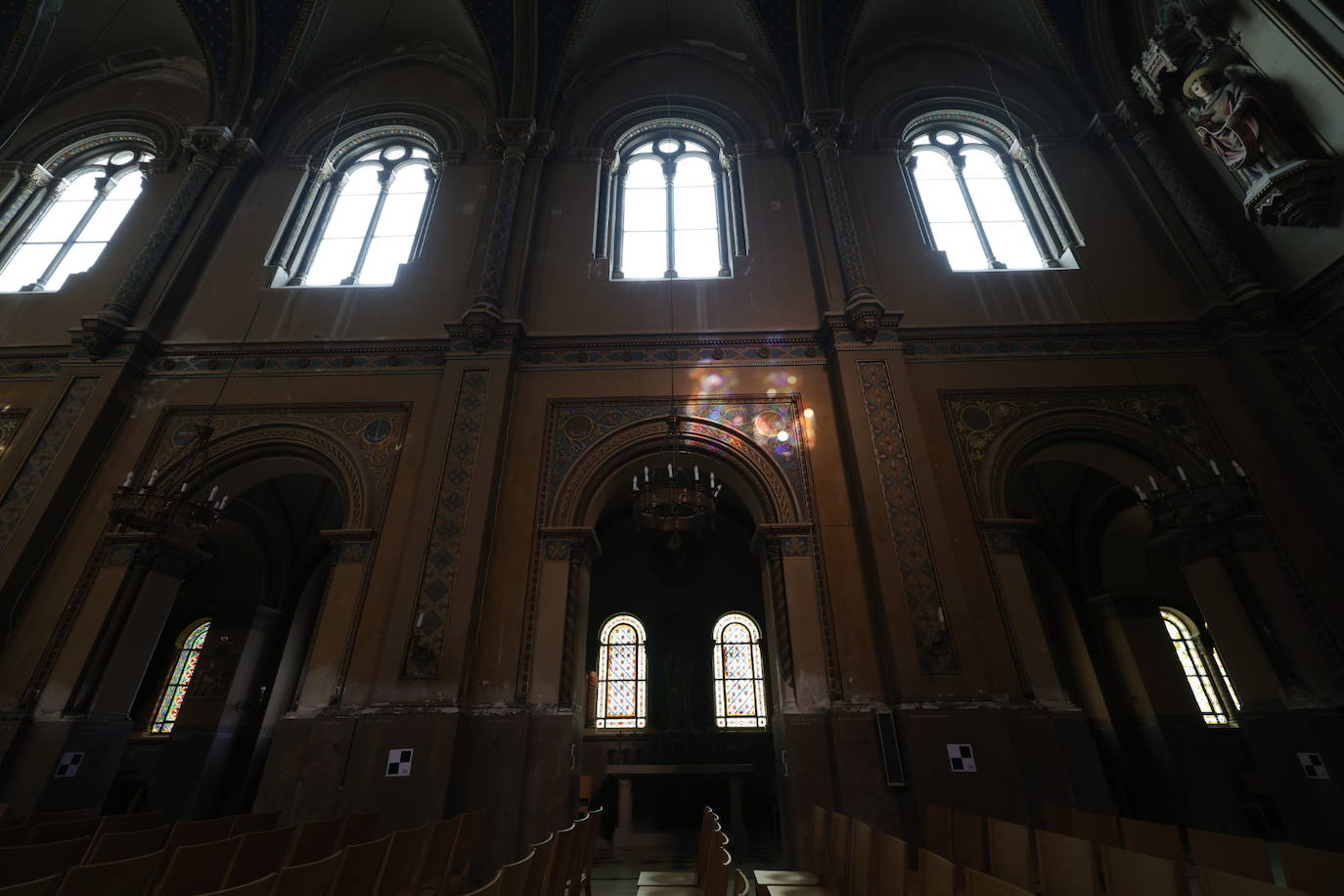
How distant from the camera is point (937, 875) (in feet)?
10.2

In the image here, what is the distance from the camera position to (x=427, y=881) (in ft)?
14.8

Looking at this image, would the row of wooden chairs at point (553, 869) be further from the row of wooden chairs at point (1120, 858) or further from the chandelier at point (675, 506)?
the row of wooden chairs at point (1120, 858)

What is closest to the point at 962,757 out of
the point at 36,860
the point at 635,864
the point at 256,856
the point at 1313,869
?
the point at 1313,869

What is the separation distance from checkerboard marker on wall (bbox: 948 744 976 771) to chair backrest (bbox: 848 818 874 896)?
216cm

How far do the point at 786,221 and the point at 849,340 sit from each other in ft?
9.14

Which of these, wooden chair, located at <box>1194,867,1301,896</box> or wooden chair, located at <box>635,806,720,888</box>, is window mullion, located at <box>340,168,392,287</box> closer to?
wooden chair, located at <box>635,806,720,888</box>

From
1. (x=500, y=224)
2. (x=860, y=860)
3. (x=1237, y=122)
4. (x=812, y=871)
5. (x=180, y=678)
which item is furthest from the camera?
(x=180, y=678)

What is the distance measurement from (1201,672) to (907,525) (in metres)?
8.56

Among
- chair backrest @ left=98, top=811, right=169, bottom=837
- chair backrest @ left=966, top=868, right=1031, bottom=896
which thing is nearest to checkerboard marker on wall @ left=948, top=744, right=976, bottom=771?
chair backrest @ left=966, top=868, right=1031, bottom=896

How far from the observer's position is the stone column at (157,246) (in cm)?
861

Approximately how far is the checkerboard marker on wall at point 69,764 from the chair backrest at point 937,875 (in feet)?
26.9

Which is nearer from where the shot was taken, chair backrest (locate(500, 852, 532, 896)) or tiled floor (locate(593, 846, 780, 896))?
chair backrest (locate(500, 852, 532, 896))

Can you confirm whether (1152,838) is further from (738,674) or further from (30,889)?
(738,674)

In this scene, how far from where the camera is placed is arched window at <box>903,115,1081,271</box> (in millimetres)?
9922
